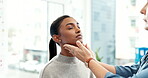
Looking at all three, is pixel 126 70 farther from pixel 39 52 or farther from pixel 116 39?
pixel 116 39

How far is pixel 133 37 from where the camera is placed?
3.13 m

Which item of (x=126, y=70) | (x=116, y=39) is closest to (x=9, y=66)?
(x=126, y=70)

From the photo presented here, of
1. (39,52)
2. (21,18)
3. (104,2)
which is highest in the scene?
(104,2)

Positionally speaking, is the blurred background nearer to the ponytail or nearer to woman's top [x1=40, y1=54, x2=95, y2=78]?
the ponytail

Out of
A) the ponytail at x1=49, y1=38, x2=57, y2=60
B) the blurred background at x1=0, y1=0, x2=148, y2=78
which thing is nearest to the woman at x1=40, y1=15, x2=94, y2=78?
the ponytail at x1=49, y1=38, x2=57, y2=60

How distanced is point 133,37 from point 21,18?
1.83 metres

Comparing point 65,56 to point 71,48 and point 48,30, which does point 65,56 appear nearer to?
point 71,48

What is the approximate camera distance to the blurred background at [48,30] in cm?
217

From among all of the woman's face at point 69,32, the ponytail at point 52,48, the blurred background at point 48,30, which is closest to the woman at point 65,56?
the woman's face at point 69,32

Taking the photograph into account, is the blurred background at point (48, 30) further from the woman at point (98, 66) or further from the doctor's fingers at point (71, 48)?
the woman at point (98, 66)

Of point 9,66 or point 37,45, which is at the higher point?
point 37,45

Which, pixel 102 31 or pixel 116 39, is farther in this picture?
pixel 102 31

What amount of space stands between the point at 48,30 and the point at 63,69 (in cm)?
129

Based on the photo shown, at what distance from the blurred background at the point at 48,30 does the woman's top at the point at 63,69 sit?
0.75 meters
